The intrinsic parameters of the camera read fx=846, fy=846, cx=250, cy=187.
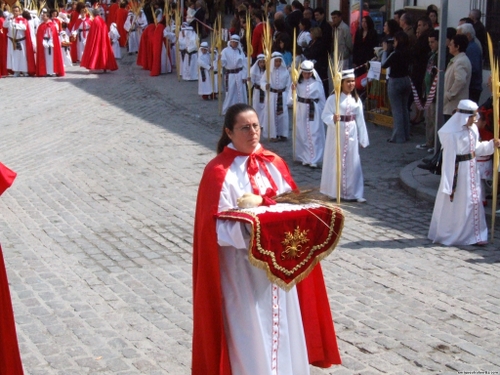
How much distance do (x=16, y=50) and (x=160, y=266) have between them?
1698 cm

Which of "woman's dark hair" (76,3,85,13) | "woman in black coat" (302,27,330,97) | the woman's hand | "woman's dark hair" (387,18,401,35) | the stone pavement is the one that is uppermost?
"woman's dark hair" (76,3,85,13)

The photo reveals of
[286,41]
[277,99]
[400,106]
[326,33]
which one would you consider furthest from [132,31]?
[400,106]

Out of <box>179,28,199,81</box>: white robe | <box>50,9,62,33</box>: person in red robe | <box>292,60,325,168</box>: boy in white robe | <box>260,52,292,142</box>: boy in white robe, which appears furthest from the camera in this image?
<box>50,9,62,33</box>: person in red robe

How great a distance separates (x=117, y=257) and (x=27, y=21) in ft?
53.3

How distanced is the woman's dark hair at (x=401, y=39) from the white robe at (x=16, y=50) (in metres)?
12.8

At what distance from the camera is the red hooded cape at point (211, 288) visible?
4828 mm

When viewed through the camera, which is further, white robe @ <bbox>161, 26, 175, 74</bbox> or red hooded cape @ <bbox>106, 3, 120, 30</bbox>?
red hooded cape @ <bbox>106, 3, 120, 30</bbox>

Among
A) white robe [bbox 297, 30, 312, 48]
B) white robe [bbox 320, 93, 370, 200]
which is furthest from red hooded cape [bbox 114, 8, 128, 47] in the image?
white robe [bbox 320, 93, 370, 200]

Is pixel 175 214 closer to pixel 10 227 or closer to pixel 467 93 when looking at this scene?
pixel 10 227

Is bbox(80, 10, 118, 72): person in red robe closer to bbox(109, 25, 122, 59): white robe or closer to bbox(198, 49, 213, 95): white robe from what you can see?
bbox(109, 25, 122, 59): white robe

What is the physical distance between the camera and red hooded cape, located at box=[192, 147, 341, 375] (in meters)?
4.83

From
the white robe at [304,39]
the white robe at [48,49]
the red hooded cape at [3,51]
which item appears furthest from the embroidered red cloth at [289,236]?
the red hooded cape at [3,51]

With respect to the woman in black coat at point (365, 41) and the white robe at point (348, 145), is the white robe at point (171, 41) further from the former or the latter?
the white robe at point (348, 145)

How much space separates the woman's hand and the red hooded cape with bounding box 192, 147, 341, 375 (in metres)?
0.15
